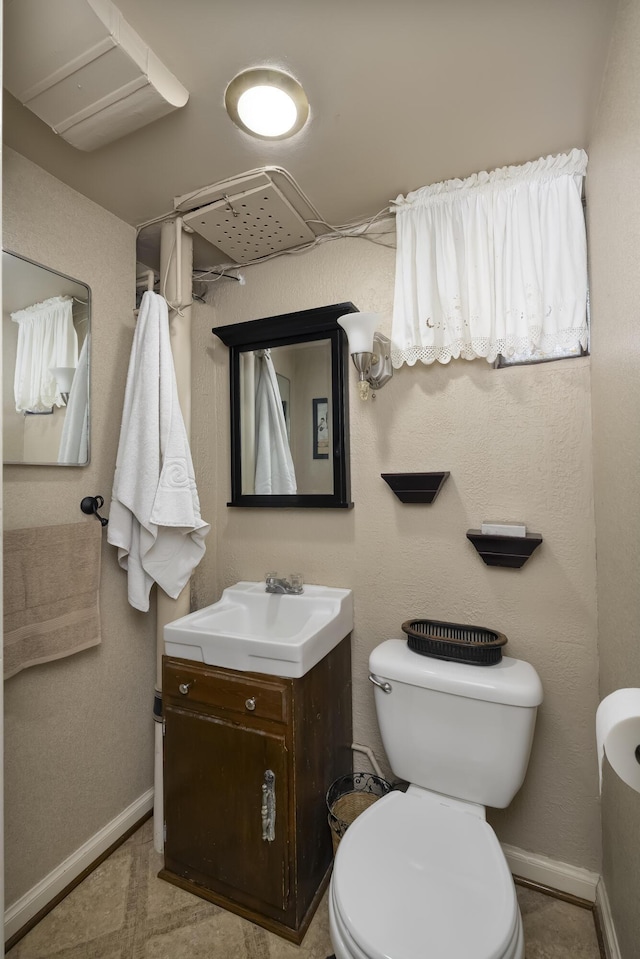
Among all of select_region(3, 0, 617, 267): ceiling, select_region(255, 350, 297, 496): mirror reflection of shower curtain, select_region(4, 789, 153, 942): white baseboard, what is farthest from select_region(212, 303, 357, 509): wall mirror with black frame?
select_region(4, 789, 153, 942): white baseboard

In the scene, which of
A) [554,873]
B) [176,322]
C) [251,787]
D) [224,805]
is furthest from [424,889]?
[176,322]

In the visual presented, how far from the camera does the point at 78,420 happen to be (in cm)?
158

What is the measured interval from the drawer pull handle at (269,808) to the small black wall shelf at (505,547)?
0.96 m

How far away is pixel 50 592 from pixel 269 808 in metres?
0.94

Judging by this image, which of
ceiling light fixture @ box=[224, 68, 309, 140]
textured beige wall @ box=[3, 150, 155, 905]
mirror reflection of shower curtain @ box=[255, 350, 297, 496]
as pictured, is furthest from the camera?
mirror reflection of shower curtain @ box=[255, 350, 297, 496]

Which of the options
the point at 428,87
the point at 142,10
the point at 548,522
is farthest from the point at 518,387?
the point at 142,10

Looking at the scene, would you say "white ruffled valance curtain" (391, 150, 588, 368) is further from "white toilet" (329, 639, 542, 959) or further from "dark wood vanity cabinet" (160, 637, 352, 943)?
"dark wood vanity cabinet" (160, 637, 352, 943)

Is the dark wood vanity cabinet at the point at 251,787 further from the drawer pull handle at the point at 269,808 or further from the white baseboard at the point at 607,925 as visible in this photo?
the white baseboard at the point at 607,925

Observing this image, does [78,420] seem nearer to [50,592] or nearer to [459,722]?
[50,592]

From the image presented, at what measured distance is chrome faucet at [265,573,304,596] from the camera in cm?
178

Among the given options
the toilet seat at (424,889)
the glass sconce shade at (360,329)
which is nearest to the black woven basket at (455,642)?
the toilet seat at (424,889)

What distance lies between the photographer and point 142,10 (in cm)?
101

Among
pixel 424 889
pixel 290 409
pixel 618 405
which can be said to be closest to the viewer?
pixel 424 889

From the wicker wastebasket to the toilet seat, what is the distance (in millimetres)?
338
